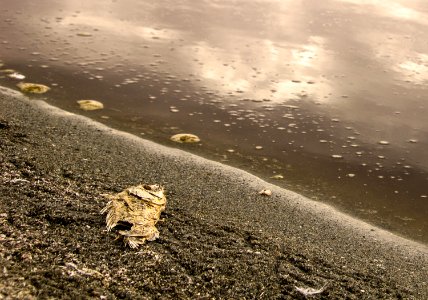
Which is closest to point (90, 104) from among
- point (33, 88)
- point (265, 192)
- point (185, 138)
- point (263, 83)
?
point (33, 88)

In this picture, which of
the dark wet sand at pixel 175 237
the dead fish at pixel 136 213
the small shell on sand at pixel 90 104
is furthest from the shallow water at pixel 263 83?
the dead fish at pixel 136 213

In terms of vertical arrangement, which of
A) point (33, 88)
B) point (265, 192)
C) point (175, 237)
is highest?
point (33, 88)

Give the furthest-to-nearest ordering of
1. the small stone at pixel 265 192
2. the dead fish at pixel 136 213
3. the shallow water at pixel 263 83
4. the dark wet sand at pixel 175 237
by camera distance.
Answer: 1. the shallow water at pixel 263 83
2. the small stone at pixel 265 192
3. the dead fish at pixel 136 213
4. the dark wet sand at pixel 175 237

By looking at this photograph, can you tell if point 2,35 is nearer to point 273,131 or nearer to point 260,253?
point 273,131

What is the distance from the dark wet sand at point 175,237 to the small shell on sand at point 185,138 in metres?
0.66

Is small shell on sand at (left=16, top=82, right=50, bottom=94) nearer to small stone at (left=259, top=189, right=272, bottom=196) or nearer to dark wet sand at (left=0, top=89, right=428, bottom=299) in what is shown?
dark wet sand at (left=0, top=89, right=428, bottom=299)

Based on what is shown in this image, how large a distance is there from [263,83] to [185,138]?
2505 millimetres

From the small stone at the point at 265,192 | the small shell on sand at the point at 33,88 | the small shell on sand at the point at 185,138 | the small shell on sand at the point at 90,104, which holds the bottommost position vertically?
the small stone at the point at 265,192

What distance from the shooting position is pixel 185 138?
6102 mm

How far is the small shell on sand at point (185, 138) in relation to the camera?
6059 millimetres

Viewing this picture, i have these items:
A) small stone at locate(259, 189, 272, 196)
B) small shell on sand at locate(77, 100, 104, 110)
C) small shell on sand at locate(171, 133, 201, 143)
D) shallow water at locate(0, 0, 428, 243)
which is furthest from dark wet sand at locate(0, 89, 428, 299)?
small shell on sand at locate(77, 100, 104, 110)

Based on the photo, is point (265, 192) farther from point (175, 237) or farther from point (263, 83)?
point (263, 83)

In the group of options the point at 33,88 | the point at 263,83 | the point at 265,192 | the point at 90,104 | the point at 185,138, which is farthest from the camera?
the point at 263,83

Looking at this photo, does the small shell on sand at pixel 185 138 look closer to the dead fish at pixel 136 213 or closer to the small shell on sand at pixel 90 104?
the small shell on sand at pixel 90 104
